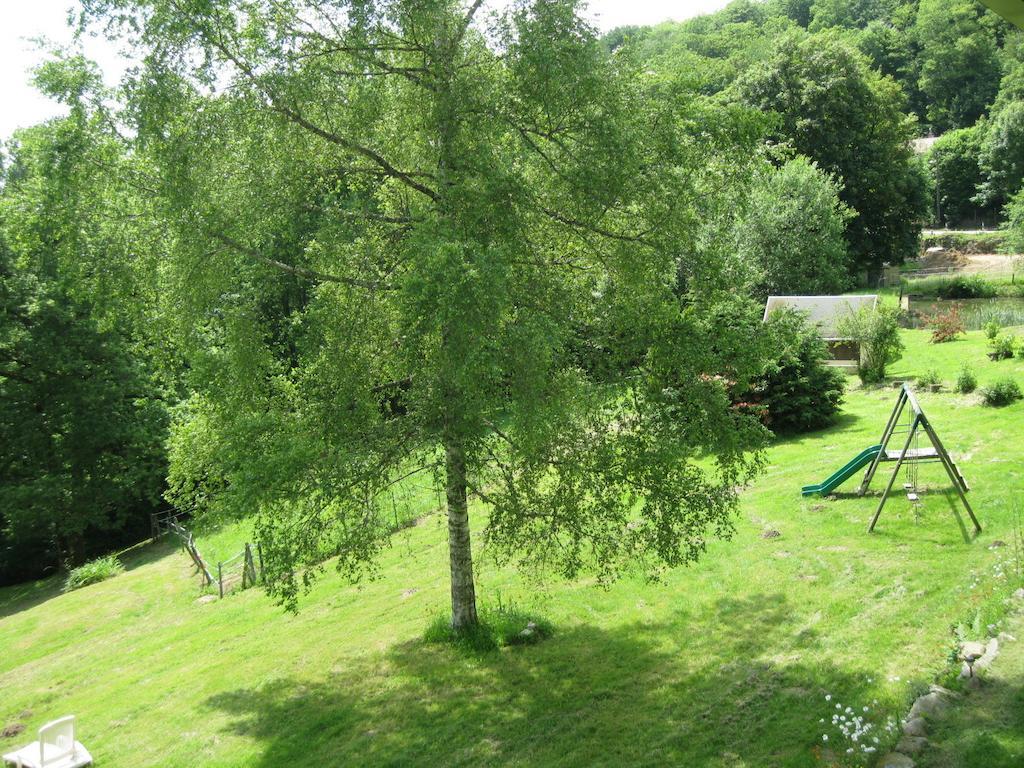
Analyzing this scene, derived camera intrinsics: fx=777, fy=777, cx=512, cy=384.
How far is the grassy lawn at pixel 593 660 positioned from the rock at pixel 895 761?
718mm

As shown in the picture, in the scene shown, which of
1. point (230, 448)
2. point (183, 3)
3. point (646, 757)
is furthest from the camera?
point (230, 448)

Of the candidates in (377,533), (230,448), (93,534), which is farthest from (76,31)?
(93,534)

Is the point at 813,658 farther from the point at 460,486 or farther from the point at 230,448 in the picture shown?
the point at 230,448

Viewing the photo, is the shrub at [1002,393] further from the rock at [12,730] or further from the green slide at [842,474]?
the rock at [12,730]

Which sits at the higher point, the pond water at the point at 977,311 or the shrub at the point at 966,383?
the pond water at the point at 977,311

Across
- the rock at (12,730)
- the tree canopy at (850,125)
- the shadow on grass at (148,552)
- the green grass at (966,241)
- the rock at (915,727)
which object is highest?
the tree canopy at (850,125)

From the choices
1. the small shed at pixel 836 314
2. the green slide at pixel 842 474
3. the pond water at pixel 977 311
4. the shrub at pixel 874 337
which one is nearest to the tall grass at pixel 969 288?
the pond water at pixel 977 311

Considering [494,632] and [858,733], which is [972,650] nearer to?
[858,733]

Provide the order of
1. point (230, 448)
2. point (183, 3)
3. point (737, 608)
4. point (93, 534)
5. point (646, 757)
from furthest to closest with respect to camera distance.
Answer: point (93, 534) → point (737, 608) → point (230, 448) → point (183, 3) → point (646, 757)

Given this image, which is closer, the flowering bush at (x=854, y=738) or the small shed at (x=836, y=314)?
the flowering bush at (x=854, y=738)

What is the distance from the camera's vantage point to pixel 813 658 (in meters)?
8.89

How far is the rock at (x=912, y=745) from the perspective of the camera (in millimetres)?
6227

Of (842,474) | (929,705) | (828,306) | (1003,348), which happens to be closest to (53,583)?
(842,474)

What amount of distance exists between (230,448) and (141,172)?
345cm
